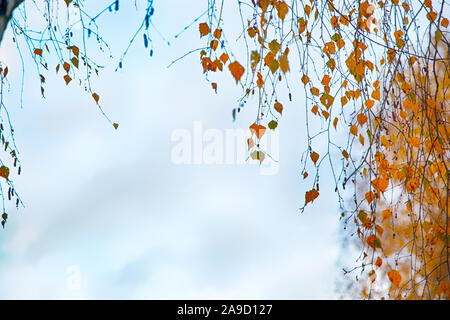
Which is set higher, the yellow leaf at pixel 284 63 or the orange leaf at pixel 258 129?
the yellow leaf at pixel 284 63

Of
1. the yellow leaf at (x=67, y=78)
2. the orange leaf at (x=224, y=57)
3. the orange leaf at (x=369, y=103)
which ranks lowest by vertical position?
the orange leaf at (x=369, y=103)

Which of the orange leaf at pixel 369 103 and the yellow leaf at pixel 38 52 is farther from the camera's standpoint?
the yellow leaf at pixel 38 52

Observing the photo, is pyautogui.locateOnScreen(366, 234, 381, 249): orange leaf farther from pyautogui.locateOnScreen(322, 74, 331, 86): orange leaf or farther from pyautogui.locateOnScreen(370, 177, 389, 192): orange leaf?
pyautogui.locateOnScreen(322, 74, 331, 86): orange leaf

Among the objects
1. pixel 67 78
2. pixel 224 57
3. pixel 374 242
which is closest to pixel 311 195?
pixel 374 242

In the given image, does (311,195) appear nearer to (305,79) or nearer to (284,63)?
(305,79)

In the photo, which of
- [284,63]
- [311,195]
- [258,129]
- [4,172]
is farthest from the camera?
[4,172]

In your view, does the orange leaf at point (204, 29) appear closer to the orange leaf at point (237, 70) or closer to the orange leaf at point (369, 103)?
the orange leaf at point (237, 70)

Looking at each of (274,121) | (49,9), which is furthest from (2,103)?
(274,121)

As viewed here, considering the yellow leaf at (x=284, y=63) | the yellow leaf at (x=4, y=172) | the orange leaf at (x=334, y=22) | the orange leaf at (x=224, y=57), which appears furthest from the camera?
the yellow leaf at (x=4, y=172)

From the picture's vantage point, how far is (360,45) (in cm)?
166

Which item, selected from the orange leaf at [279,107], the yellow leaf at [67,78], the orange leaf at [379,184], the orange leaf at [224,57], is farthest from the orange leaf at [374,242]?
the yellow leaf at [67,78]

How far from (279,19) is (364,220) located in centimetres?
70

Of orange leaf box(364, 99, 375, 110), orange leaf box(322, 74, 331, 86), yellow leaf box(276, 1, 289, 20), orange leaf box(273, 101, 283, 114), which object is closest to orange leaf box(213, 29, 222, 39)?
yellow leaf box(276, 1, 289, 20)
